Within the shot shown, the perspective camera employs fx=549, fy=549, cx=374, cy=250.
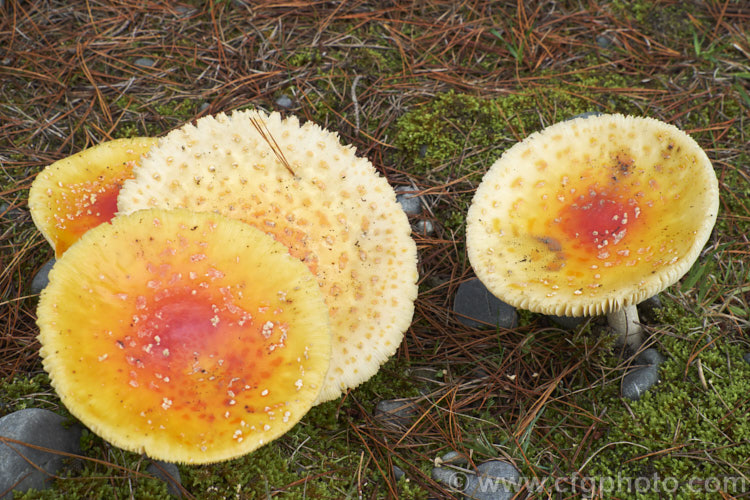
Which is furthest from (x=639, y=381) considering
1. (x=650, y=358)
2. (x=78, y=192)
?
(x=78, y=192)

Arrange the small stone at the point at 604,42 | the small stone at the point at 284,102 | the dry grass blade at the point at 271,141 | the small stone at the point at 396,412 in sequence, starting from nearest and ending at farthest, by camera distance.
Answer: the dry grass blade at the point at 271,141 → the small stone at the point at 396,412 → the small stone at the point at 284,102 → the small stone at the point at 604,42

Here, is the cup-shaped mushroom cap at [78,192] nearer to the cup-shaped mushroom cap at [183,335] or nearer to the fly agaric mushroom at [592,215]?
the cup-shaped mushroom cap at [183,335]

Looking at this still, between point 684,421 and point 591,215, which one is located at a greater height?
point 591,215

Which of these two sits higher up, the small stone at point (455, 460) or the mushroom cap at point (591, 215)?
the mushroom cap at point (591, 215)

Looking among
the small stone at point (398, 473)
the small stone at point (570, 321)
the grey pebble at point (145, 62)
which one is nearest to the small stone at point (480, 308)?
the small stone at point (570, 321)

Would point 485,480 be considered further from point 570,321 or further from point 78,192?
point 78,192

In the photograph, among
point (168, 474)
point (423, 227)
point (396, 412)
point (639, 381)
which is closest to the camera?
point (168, 474)

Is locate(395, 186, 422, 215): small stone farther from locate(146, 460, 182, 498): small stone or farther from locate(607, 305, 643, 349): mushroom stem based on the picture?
locate(146, 460, 182, 498): small stone

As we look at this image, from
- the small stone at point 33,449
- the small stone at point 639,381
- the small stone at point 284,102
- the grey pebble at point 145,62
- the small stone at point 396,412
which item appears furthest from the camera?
the grey pebble at point 145,62
